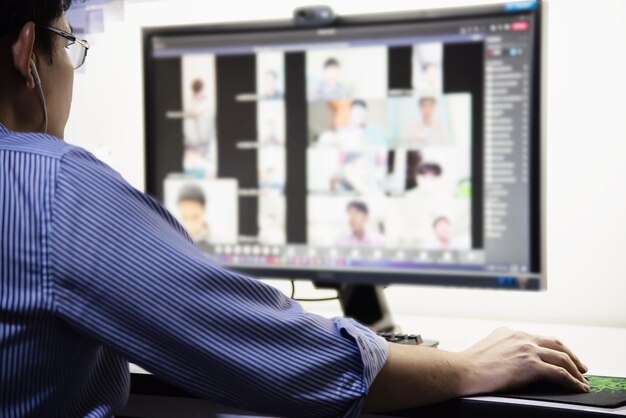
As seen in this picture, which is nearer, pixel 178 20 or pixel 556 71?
pixel 556 71

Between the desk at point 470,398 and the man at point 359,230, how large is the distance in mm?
190

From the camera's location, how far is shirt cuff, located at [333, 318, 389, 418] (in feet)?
3.14

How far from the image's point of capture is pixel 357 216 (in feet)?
4.39

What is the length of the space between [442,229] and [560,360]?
0.29 m

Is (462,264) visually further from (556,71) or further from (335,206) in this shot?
(556,71)

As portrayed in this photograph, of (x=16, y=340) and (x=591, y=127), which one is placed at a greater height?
(x=591, y=127)

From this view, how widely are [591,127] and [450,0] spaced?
0.33 meters

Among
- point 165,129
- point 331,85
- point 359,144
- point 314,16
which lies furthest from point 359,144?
point 165,129

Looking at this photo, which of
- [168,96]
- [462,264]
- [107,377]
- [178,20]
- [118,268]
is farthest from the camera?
[178,20]

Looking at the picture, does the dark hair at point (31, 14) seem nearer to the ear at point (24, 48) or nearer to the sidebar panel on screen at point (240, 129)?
Result: the ear at point (24, 48)

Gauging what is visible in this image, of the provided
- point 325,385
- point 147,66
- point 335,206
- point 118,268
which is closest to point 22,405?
point 118,268

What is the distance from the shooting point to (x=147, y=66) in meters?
1.45

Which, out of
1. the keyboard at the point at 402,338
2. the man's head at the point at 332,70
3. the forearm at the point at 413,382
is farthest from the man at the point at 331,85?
the forearm at the point at 413,382

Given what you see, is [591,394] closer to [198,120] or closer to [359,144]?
[359,144]
